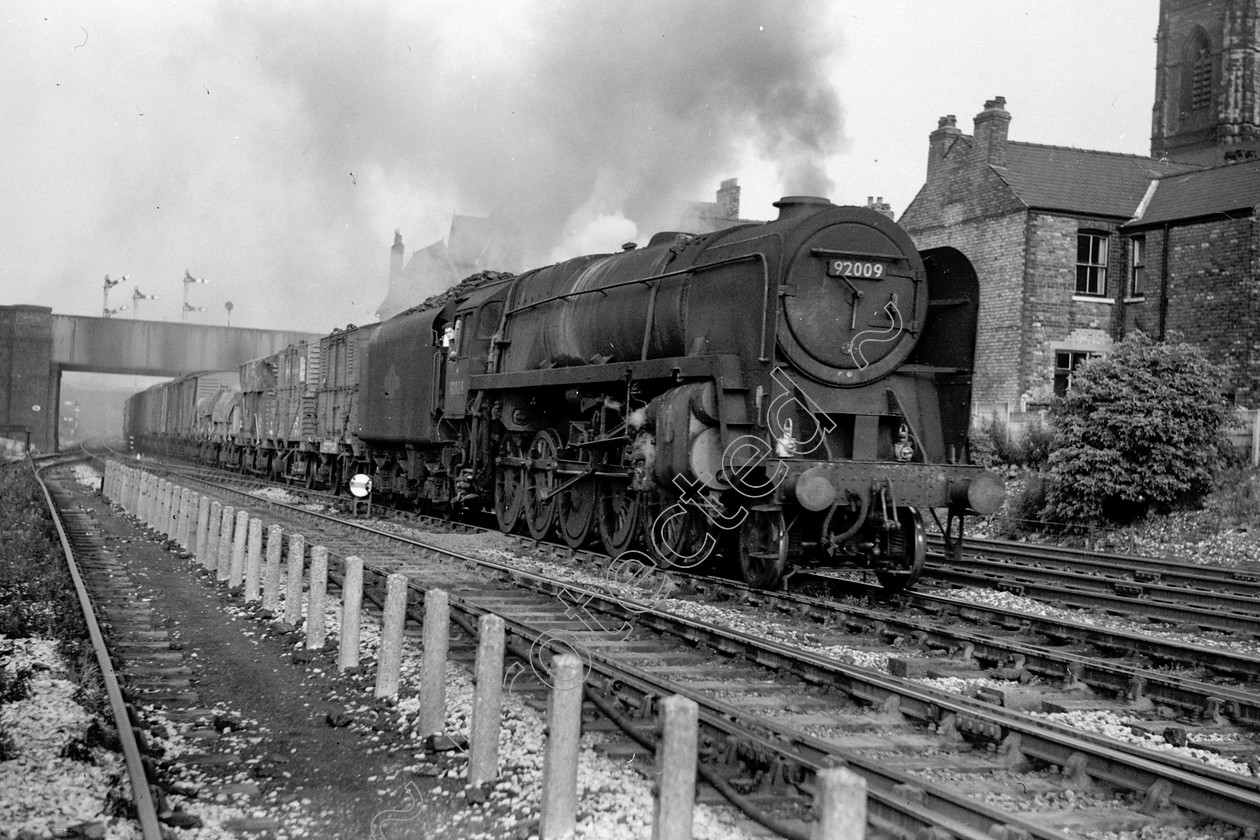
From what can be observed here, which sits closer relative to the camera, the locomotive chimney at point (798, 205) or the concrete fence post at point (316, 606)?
the concrete fence post at point (316, 606)

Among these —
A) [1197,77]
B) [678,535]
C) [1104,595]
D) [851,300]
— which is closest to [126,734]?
[678,535]

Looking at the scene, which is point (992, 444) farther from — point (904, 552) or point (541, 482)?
point (904, 552)

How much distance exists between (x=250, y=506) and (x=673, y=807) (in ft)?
55.1

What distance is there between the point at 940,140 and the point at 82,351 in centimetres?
4396

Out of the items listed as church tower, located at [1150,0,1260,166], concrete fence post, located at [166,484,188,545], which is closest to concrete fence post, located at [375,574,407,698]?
concrete fence post, located at [166,484,188,545]

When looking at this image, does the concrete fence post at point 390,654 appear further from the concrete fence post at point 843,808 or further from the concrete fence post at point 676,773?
the concrete fence post at point 843,808

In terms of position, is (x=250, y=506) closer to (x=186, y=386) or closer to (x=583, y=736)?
(x=583, y=736)

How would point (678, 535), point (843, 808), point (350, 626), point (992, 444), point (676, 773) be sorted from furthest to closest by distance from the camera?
point (992, 444) < point (678, 535) < point (350, 626) < point (676, 773) < point (843, 808)

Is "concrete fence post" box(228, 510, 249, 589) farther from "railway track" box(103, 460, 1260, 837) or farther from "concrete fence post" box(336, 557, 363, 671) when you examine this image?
"concrete fence post" box(336, 557, 363, 671)

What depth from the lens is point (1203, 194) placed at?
75.3 feet

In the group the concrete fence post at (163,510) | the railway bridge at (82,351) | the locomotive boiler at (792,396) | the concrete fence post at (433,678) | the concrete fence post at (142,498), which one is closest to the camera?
the concrete fence post at (433,678)

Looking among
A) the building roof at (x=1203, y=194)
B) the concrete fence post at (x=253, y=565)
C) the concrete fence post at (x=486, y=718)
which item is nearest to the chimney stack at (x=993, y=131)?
the building roof at (x=1203, y=194)

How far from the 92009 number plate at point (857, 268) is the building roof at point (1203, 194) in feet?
46.4

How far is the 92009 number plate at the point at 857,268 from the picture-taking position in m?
9.86
